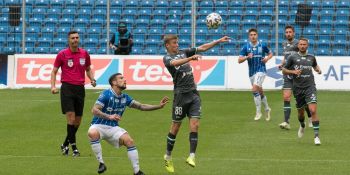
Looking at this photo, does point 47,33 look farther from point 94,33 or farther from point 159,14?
point 159,14

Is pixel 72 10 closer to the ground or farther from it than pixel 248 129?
farther from it

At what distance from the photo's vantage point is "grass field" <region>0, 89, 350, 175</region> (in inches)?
599

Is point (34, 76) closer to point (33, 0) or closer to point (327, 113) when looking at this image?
point (33, 0)

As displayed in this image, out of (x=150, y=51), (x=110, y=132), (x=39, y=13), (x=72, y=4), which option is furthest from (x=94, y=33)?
(x=110, y=132)

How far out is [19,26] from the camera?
36812 mm

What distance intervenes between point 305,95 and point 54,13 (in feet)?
67.7

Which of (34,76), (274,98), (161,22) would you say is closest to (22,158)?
(274,98)

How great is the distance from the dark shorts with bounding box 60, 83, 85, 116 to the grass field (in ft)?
2.90

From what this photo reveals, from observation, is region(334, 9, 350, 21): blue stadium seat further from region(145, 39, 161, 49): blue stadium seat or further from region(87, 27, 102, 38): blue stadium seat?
region(87, 27, 102, 38): blue stadium seat

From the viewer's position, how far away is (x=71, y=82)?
17094 millimetres

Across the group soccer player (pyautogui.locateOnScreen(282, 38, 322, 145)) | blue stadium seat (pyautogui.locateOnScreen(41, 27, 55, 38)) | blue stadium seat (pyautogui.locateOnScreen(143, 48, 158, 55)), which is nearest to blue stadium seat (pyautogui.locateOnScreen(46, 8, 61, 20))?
blue stadium seat (pyautogui.locateOnScreen(41, 27, 55, 38))

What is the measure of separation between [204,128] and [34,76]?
1318 cm

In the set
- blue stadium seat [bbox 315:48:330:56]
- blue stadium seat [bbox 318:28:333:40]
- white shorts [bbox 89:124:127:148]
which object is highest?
blue stadium seat [bbox 318:28:333:40]

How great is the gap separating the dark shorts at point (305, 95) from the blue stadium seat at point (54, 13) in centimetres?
2026
